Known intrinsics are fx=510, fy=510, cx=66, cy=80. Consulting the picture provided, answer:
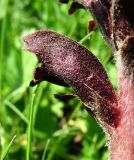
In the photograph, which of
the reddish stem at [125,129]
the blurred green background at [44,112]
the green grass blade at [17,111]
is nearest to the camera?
the reddish stem at [125,129]

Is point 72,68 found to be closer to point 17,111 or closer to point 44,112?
point 17,111

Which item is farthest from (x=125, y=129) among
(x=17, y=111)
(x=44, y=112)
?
(x=44, y=112)

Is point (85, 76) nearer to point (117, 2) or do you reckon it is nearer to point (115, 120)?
point (115, 120)

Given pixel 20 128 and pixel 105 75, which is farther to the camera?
pixel 20 128

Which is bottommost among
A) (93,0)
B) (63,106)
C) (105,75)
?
(63,106)

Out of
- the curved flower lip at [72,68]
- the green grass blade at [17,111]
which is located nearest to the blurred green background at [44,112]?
the green grass blade at [17,111]

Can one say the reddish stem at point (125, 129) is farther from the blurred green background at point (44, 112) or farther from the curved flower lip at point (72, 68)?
the blurred green background at point (44, 112)

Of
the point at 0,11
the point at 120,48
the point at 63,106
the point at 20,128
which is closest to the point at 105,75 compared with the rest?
the point at 120,48
